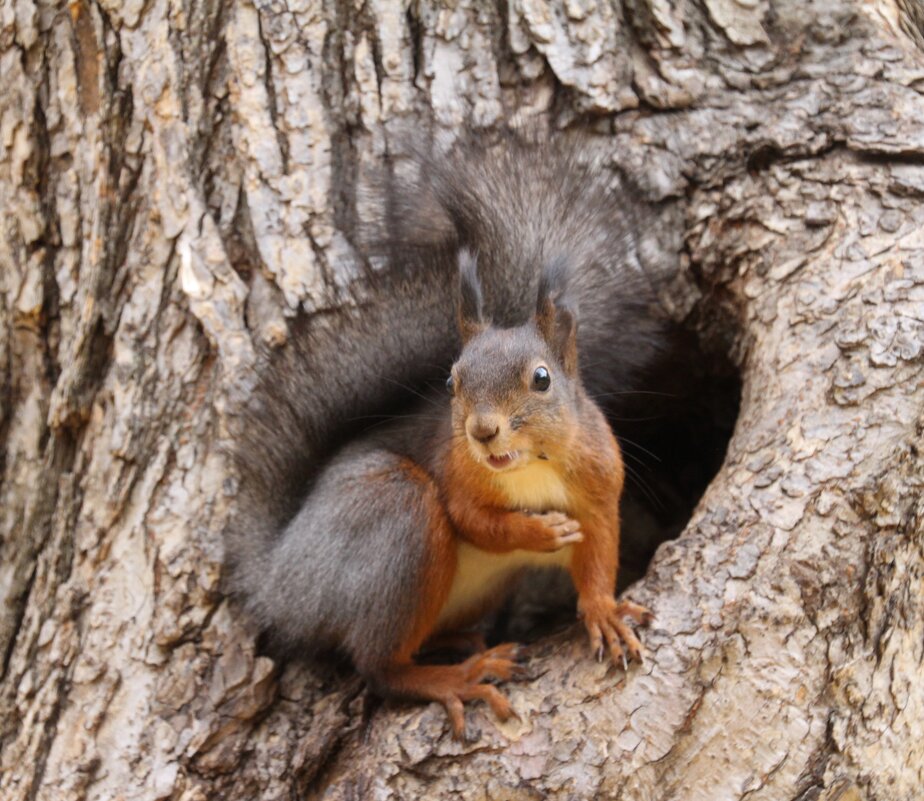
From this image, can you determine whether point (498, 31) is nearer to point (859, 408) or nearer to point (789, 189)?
point (789, 189)

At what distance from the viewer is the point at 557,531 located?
2.13m

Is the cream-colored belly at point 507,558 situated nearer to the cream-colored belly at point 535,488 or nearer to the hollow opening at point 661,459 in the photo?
the cream-colored belly at point 535,488

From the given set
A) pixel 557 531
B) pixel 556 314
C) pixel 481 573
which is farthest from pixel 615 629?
pixel 556 314

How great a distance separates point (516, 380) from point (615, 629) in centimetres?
50

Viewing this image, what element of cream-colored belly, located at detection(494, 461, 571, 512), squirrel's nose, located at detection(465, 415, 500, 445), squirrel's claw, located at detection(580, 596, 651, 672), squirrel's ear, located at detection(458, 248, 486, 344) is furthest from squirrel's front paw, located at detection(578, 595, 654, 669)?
squirrel's ear, located at detection(458, 248, 486, 344)

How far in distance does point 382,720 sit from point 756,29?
5.65 feet

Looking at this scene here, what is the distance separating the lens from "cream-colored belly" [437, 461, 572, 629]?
7.25 ft

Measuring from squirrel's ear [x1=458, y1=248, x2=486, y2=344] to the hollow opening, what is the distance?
613 millimetres

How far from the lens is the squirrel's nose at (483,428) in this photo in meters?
1.99

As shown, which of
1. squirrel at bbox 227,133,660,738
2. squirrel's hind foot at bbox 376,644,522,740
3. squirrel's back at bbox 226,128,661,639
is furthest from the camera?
squirrel's back at bbox 226,128,661,639

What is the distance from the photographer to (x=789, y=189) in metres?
2.37

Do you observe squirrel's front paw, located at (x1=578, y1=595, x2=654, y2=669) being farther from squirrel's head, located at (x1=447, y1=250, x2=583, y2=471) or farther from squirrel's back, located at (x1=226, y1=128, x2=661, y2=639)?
squirrel's back, located at (x1=226, y1=128, x2=661, y2=639)

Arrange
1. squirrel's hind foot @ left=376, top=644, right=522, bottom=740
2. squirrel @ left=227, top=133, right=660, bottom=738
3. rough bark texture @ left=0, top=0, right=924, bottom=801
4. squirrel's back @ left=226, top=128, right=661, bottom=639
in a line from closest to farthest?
rough bark texture @ left=0, top=0, right=924, bottom=801
squirrel's hind foot @ left=376, top=644, right=522, bottom=740
squirrel @ left=227, top=133, right=660, bottom=738
squirrel's back @ left=226, top=128, right=661, bottom=639

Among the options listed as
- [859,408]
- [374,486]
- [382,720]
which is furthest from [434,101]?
[382,720]
